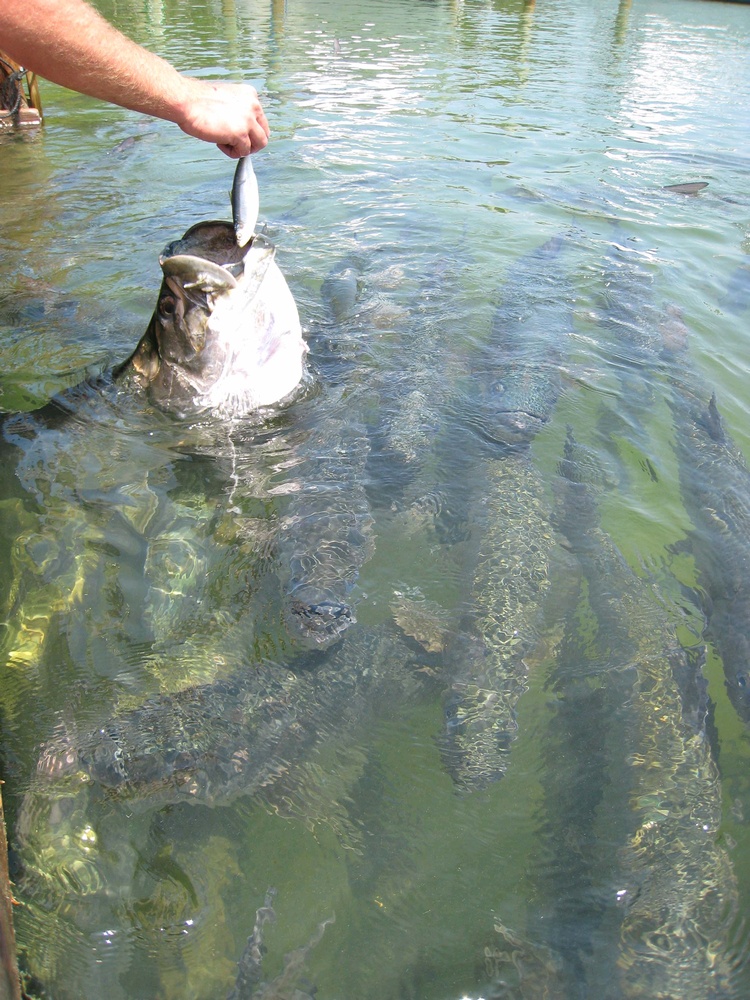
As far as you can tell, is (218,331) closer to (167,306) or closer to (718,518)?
(167,306)

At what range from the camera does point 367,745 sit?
308 centimetres

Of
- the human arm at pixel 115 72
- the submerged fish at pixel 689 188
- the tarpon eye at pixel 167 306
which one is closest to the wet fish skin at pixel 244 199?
the human arm at pixel 115 72

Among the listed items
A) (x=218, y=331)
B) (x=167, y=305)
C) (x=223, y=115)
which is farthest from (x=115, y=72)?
(x=218, y=331)

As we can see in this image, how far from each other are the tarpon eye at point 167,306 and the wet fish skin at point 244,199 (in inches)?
21.4

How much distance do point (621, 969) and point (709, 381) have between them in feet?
15.7

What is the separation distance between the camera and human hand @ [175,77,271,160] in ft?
10.6

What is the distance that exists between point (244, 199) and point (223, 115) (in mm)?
605

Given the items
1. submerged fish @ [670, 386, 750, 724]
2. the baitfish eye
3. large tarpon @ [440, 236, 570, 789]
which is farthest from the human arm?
submerged fish @ [670, 386, 750, 724]

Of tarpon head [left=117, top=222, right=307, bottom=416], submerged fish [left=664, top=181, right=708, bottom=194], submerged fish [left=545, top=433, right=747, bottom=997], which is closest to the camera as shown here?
submerged fish [left=545, top=433, right=747, bottom=997]

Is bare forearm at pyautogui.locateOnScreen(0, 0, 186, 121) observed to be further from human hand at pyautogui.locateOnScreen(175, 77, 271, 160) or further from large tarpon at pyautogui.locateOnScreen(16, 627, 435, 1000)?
large tarpon at pyautogui.locateOnScreen(16, 627, 435, 1000)

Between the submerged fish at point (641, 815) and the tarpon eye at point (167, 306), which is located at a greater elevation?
the tarpon eye at point (167, 306)

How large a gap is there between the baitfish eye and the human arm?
1.00 metres

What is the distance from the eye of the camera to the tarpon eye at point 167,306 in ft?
14.1

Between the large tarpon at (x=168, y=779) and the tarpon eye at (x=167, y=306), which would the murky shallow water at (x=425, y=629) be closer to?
the large tarpon at (x=168, y=779)
